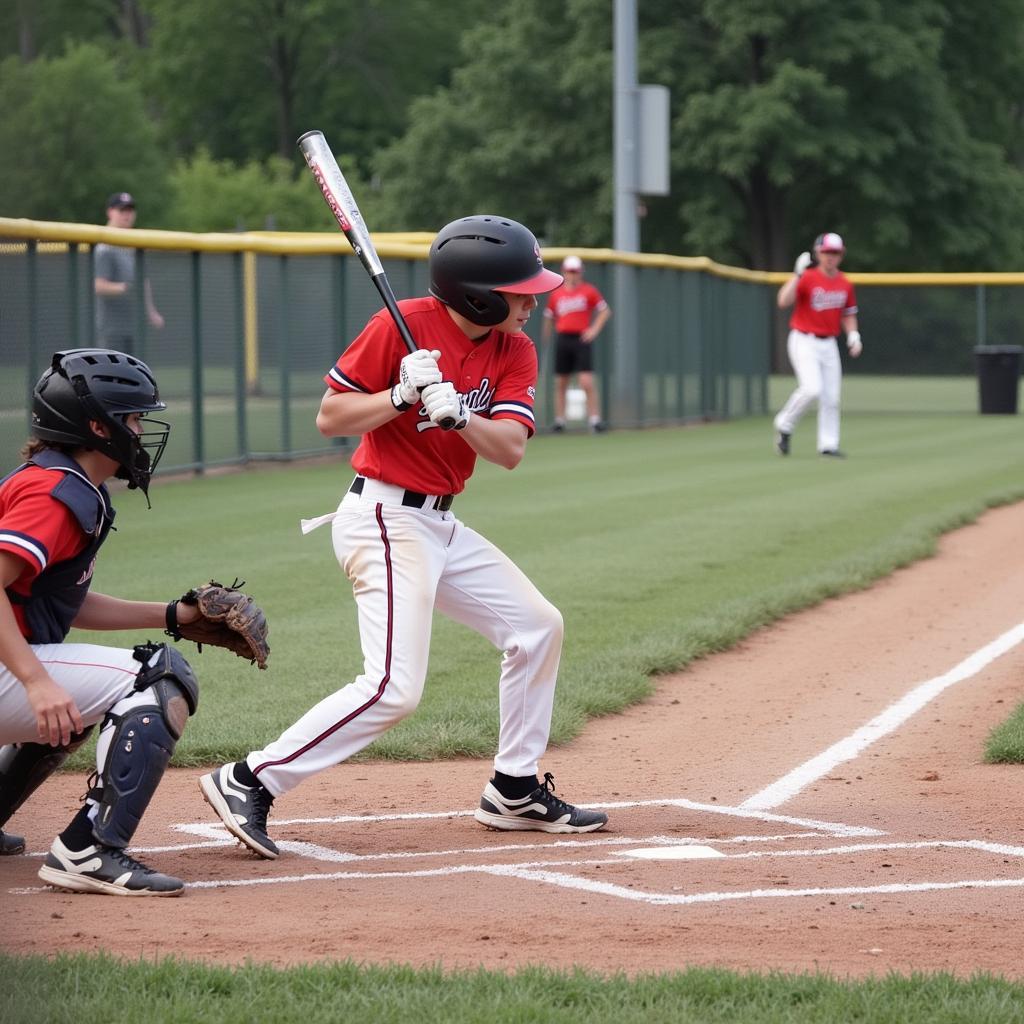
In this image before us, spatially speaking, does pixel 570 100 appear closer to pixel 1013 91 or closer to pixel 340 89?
pixel 1013 91

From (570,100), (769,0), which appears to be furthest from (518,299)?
(570,100)

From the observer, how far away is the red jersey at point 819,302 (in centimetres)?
1748

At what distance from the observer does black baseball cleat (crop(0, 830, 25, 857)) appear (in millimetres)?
5152

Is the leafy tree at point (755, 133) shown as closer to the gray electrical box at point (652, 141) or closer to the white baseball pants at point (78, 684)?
the gray electrical box at point (652, 141)

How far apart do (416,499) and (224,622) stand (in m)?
0.65

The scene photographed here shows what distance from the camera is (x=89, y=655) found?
4820mm

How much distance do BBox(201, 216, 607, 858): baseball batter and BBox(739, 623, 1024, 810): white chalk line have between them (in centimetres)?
77

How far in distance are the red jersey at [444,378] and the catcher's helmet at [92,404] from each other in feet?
1.96

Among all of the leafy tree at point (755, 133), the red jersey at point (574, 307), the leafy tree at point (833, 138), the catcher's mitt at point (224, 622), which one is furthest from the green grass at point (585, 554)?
the leafy tree at point (755, 133)

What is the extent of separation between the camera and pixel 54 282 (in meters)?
13.5

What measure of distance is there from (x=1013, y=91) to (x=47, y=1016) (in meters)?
53.0

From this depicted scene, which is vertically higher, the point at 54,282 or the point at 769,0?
the point at 769,0

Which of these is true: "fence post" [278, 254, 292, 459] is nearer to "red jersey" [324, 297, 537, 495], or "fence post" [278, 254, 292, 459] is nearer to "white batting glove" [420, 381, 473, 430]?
"red jersey" [324, 297, 537, 495]

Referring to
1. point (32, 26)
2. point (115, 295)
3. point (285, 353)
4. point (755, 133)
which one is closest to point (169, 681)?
point (32, 26)
